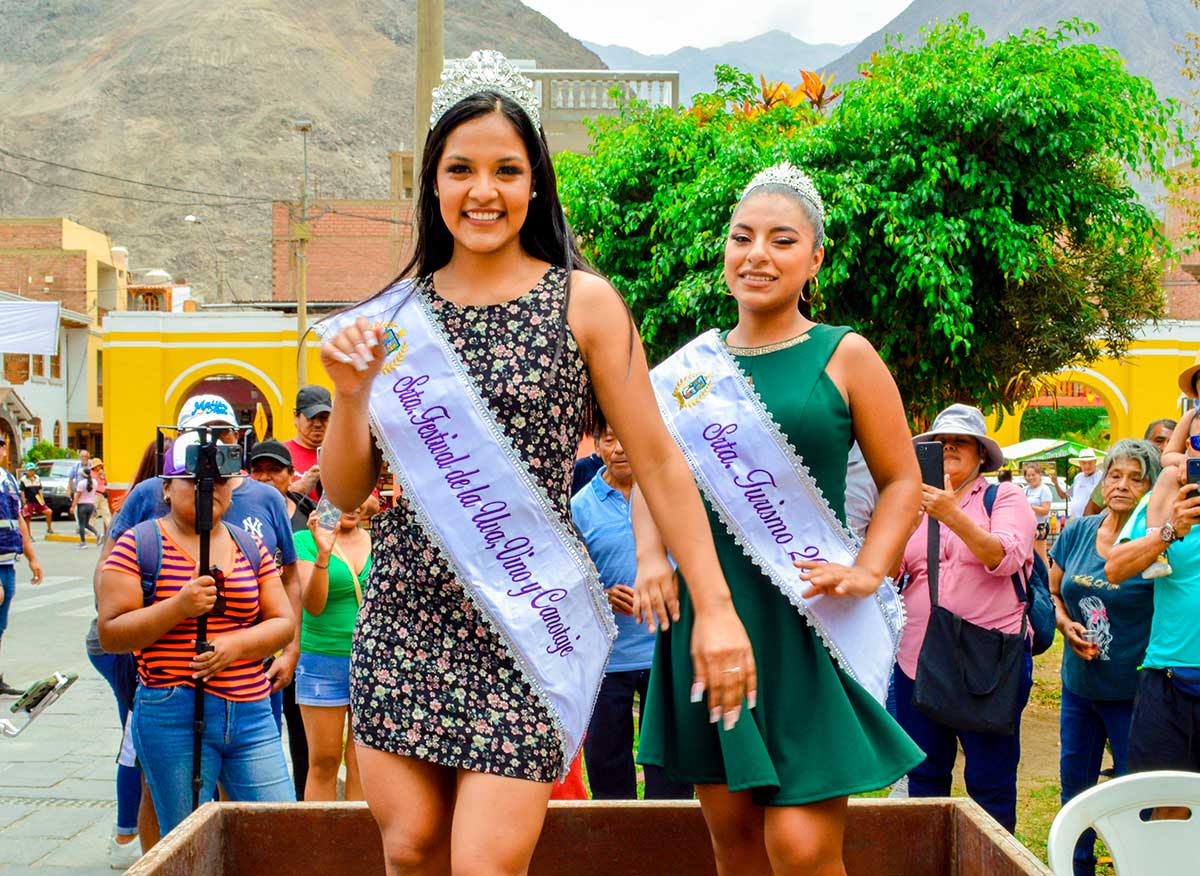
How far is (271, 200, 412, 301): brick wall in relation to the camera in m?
42.4

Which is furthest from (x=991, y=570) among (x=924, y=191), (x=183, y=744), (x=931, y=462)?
(x=924, y=191)

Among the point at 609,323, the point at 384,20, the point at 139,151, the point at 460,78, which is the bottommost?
the point at 609,323

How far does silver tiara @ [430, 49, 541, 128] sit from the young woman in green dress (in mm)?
564

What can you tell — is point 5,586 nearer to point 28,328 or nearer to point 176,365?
point 28,328

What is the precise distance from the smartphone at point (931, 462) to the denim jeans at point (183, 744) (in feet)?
7.44

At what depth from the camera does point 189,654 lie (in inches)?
162

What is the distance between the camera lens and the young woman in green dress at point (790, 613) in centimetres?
266

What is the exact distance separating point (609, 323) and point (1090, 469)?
18776mm

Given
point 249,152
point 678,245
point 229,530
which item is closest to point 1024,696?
point 229,530

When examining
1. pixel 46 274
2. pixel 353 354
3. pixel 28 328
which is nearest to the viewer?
pixel 353 354

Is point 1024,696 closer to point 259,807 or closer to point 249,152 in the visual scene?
point 259,807

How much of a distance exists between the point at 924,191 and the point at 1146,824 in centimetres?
860

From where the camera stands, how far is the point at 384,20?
17325cm

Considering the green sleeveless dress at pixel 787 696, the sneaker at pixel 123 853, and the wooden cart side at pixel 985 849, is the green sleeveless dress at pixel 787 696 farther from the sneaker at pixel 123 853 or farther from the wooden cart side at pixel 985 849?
the sneaker at pixel 123 853
